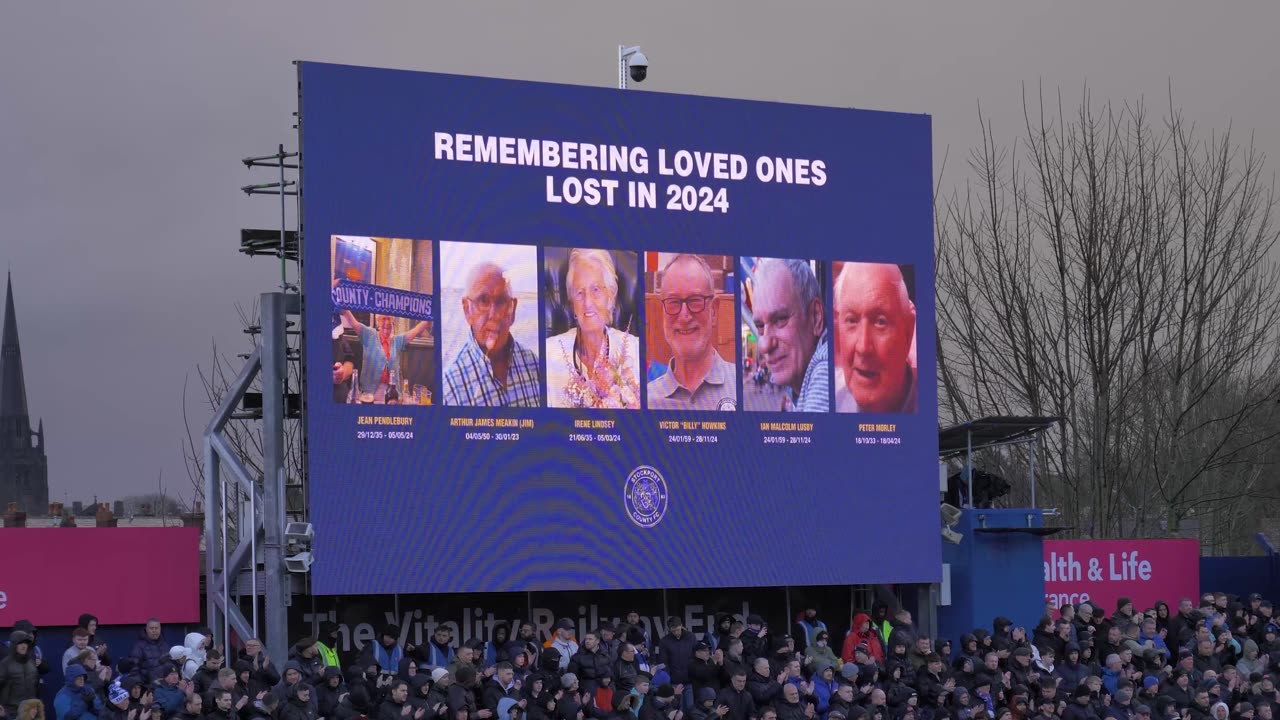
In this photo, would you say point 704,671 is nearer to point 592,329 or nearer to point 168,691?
point 592,329

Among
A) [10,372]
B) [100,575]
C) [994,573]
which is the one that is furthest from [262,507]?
[10,372]

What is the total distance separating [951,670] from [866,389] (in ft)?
9.61

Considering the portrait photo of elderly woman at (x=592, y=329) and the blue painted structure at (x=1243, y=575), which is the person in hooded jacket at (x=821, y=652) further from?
the blue painted structure at (x=1243, y=575)

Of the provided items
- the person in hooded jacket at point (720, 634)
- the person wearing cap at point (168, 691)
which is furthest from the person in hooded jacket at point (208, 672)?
the person in hooded jacket at point (720, 634)

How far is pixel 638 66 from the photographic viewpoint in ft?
61.5

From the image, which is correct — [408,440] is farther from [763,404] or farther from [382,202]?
[763,404]

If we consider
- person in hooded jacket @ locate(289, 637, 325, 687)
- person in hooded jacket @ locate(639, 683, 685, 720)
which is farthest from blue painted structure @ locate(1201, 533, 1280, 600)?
person in hooded jacket @ locate(289, 637, 325, 687)

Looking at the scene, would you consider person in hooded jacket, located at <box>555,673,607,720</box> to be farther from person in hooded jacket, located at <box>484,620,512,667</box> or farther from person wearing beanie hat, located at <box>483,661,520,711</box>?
person in hooded jacket, located at <box>484,620,512,667</box>

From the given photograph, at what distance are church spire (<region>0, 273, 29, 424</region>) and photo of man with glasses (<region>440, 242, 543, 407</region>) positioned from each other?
77.6m

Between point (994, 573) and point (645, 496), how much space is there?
14.9 ft

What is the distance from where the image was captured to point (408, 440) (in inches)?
648

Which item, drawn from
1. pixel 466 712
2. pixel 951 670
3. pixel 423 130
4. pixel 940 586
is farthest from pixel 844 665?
pixel 423 130

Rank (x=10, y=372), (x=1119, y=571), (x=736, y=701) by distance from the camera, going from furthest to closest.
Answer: (x=10, y=372), (x=1119, y=571), (x=736, y=701)

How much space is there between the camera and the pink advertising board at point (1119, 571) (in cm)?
2141
